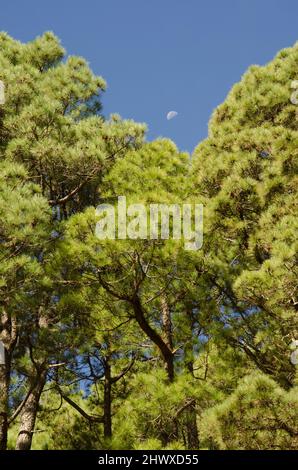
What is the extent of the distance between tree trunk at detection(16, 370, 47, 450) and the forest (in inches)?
0.6

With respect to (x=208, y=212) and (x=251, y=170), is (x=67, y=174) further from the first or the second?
(x=251, y=170)

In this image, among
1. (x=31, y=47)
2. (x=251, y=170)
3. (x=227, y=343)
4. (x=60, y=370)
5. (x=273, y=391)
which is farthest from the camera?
A: (x=31, y=47)

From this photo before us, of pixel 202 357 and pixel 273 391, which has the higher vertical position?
pixel 202 357

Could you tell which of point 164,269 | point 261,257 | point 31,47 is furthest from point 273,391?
point 31,47

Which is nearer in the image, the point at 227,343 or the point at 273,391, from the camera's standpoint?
the point at 273,391

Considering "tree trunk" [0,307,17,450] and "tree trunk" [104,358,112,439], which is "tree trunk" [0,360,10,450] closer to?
"tree trunk" [0,307,17,450]

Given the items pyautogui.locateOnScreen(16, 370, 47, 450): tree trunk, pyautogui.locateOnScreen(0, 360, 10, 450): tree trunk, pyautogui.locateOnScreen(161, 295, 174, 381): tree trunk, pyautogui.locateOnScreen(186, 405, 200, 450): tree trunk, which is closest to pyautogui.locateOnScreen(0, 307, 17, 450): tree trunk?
pyautogui.locateOnScreen(0, 360, 10, 450): tree trunk

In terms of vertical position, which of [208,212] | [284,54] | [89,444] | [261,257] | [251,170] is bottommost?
[89,444]

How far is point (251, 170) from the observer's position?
16.1 ft

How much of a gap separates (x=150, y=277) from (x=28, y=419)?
2.15 metres

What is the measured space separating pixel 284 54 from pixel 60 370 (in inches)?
184

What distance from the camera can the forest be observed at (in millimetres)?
3689

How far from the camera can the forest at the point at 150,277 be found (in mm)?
3689

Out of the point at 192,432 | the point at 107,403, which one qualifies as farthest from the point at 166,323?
the point at 107,403
